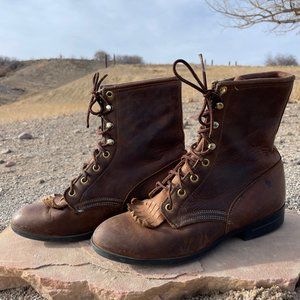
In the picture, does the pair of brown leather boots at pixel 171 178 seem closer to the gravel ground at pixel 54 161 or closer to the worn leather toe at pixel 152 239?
the worn leather toe at pixel 152 239

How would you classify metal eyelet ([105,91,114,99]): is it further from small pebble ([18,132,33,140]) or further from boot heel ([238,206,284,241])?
small pebble ([18,132,33,140])

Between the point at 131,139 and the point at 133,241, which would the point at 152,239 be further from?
the point at 131,139

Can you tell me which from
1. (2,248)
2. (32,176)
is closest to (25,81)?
(32,176)

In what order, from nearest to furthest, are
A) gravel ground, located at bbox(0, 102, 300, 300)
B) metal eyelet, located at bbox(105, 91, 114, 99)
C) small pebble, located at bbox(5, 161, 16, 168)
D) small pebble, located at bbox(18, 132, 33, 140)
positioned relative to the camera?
metal eyelet, located at bbox(105, 91, 114, 99) → gravel ground, located at bbox(0, 102, 300, 300) → small pebble, located at bbox(5, 161, 16, 168) → small pebble, located at bbox(18, 132, 33, 140)

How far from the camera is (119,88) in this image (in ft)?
5.59

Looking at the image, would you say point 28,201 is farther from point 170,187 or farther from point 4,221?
point 170,187

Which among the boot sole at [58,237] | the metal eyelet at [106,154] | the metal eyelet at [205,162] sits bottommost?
the boot sole at [58,237]

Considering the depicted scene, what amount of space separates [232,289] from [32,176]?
3004 mm

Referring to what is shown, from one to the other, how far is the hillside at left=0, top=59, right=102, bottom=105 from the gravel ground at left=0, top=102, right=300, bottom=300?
26.7 m

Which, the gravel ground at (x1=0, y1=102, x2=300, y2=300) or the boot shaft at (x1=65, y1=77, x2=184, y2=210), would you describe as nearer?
the boot shaft at (x1=65, y1=77, x2=184, y2=210)

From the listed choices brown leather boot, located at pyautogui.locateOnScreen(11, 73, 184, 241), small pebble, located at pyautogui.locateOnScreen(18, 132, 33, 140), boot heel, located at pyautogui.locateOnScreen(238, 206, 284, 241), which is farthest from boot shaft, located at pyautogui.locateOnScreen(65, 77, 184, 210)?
small pebble, located at pyautogui.locateOnScreen(18, 132, 33, 140)

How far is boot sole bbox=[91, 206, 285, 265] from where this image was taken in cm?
152

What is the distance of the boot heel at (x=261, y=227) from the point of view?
1660mm

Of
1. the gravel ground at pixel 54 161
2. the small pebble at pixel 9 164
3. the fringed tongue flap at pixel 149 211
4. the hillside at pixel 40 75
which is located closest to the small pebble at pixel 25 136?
the gravel ground at pixel 54 161
